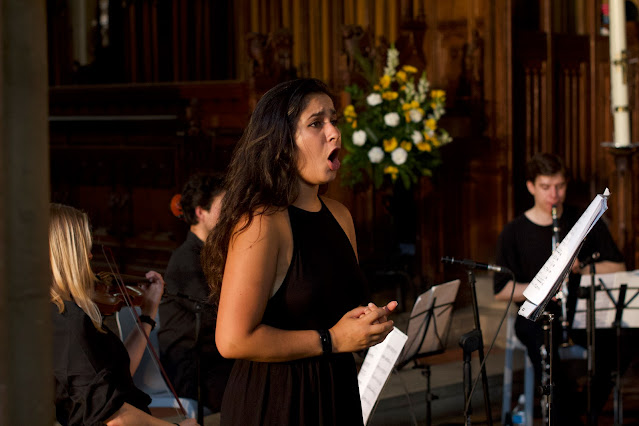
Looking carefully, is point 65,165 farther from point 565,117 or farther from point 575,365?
point 575,365

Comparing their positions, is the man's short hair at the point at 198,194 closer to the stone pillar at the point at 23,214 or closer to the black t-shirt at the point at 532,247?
the black t-shirt at the point at 532,247

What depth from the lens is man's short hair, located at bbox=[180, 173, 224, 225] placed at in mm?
3744

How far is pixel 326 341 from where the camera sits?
1.96 meters

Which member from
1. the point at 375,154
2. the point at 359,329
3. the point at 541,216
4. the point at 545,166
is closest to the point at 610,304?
the point at 541,216

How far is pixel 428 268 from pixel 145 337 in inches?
122

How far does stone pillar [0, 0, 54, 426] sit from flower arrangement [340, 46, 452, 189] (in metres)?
4.21

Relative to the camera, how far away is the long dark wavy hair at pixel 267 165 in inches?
77.9

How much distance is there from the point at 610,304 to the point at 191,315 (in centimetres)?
198

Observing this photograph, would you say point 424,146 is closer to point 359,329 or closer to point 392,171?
point 392,171

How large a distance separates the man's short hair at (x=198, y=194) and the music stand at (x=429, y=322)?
3.28ft

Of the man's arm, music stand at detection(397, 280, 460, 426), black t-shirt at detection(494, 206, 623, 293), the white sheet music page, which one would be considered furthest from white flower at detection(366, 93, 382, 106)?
the white sheet music page

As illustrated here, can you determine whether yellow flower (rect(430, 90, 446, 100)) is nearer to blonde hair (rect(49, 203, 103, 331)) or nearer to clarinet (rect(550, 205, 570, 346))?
clarinet (rect(550, 205, 570, 346))

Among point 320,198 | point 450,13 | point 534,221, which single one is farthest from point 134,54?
point 320,198

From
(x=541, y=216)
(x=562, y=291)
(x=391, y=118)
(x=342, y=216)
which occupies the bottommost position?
(x=562, y=291)
